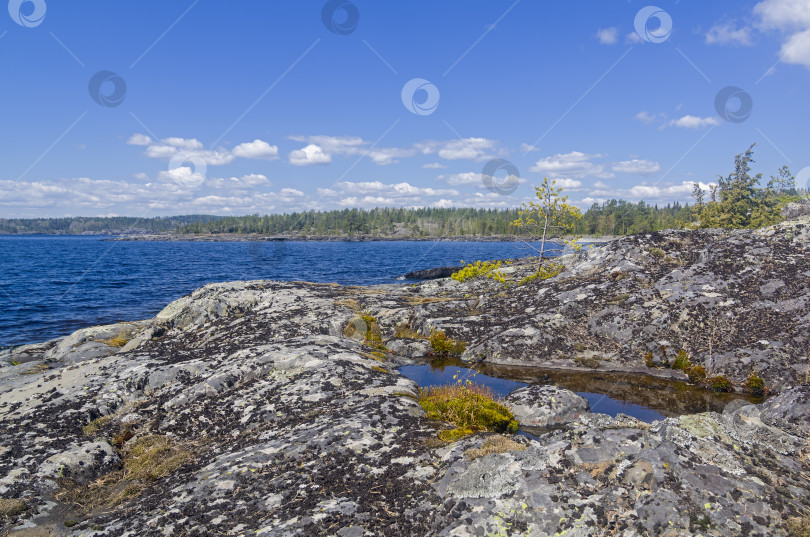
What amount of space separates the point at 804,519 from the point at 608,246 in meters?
23.0

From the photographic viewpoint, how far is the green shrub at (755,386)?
1502cm

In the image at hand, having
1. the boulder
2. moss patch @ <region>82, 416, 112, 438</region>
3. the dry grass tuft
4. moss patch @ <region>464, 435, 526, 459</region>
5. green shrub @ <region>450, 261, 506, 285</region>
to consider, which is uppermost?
green shrub @ <region>450, 261, 506, 285</region>

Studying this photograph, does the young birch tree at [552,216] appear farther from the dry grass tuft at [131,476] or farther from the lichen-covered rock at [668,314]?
the dry grass tuft at [131,476]

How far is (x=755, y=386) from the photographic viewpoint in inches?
594

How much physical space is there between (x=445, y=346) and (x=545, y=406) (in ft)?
27.6

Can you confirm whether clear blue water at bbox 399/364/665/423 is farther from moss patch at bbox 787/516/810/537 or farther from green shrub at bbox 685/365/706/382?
moss patch at bbox 787/516/810/537

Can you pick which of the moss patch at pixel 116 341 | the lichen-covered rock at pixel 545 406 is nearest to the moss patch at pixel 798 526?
the lichen-covered rock at pixel 545 406

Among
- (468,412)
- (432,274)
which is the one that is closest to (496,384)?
(468,412)

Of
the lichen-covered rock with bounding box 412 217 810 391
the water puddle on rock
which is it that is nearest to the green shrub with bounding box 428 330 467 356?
the lichen-covered rock with bounding box 412 217 810 391

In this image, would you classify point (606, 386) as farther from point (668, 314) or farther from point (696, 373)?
point (668, 314)

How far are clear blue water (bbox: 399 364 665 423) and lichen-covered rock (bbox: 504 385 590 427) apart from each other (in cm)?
160

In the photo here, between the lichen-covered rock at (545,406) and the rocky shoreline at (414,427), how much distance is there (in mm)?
64

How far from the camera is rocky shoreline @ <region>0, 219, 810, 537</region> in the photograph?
6.56 metres

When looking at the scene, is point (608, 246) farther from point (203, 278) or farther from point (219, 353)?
point (203, 278)
